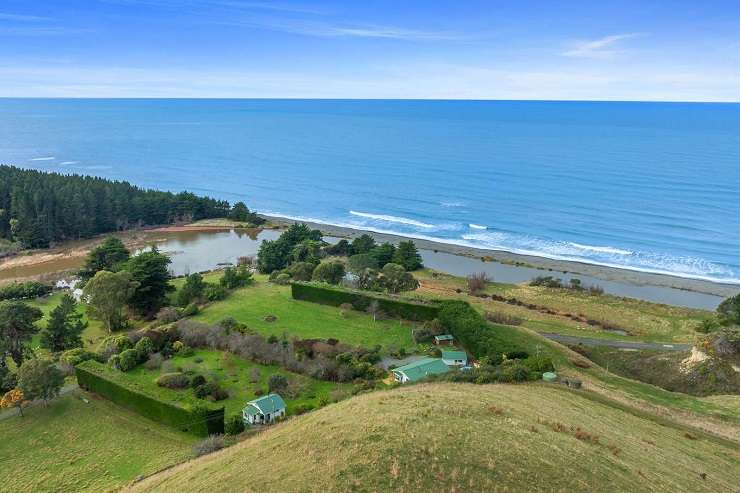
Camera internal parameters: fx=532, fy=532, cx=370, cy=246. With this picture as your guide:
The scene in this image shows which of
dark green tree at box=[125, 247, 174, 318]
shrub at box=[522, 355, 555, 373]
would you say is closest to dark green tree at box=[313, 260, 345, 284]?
dark green tree at box=[125, 247, 174, 318]

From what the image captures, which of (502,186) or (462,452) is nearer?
(462,452)

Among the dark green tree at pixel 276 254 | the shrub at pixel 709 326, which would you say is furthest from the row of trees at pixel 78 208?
the shrub at pixel 709 326

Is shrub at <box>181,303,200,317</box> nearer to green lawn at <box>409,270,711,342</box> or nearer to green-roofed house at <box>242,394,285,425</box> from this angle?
green-roofed house at <box>242,394,285,425</box>

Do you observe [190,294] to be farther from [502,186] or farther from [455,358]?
[502,186]

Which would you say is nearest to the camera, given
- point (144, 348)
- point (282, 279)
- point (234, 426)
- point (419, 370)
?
point (234, 426)

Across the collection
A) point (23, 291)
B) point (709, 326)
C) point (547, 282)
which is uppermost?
point (709, 326)

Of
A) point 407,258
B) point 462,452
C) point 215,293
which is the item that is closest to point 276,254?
point 407,258

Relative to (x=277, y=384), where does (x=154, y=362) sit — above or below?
below
